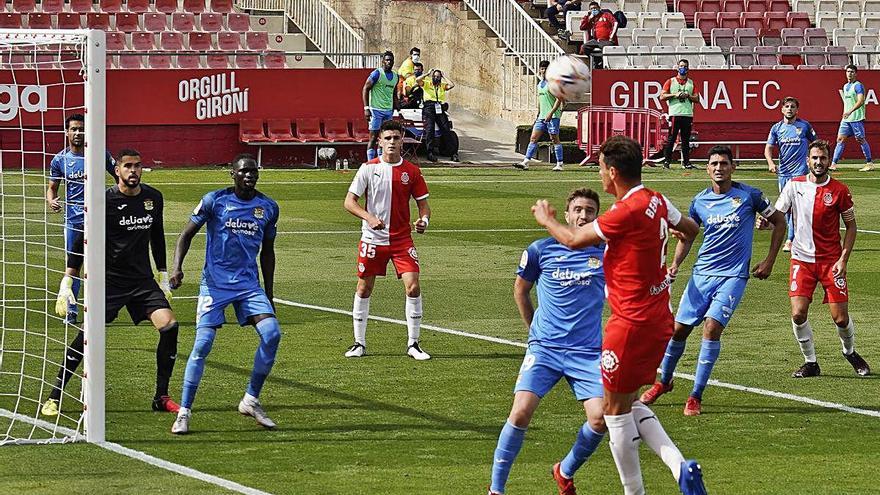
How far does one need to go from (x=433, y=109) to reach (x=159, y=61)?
6.64 meters

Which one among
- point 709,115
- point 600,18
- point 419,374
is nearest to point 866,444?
point 419,374

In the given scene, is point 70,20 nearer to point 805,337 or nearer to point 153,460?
point 805,337

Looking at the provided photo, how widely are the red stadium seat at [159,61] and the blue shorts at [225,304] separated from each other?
25.4 meters

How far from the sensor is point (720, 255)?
469 inches

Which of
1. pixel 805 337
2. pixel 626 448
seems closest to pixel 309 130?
pixel 805 337

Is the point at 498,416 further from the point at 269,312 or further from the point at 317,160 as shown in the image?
the point at 317,160

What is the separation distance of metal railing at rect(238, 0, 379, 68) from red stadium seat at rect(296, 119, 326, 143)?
353 cm

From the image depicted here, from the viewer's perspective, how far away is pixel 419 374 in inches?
513

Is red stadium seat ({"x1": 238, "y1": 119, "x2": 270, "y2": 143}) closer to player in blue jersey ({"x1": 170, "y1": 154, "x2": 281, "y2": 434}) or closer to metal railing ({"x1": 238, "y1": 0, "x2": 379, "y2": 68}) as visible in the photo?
metal railing ({"x1": 238, "y1": 0, "x2": 379, "y2": 68})

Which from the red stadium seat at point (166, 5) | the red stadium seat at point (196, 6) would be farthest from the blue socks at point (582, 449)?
the red stadium seat at point (196, 6)

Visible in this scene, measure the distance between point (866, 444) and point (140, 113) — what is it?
2511 cm

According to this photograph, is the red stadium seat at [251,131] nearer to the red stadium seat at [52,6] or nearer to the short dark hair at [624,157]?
the red stadium seat at [52,6]

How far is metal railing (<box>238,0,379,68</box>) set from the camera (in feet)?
126

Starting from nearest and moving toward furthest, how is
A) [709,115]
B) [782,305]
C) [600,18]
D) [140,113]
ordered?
[782,305] < [140,113] < [709,115] < [600,18]
